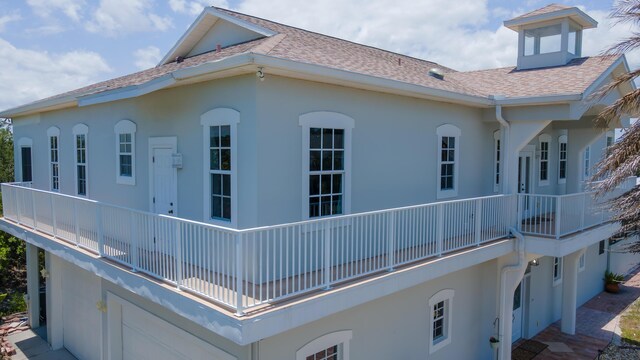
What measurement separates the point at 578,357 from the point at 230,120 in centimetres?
1124

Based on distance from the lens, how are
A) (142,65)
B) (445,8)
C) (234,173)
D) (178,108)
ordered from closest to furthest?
(234,173) → (178,108) → (445,8) → (142,65)

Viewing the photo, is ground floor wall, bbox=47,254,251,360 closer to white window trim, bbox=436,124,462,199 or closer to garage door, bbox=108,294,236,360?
garage door, bbox=108,294,236,360

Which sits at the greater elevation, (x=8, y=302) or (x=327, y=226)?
(x=327, y=226)

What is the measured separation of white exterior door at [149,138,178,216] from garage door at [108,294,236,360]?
6.82 feet

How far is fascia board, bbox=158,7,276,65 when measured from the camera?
9.08 meters

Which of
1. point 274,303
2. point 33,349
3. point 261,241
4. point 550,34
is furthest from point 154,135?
point 550,34

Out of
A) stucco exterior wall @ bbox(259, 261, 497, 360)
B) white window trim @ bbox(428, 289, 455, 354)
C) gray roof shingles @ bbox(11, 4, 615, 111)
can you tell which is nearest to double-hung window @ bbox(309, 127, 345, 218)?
gray roof shingles @ bbox(11, 4, 615, 111)

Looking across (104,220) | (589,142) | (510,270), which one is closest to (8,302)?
(104,220)

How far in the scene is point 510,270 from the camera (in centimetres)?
1086

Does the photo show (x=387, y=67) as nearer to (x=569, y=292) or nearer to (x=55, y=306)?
(x=569, y=292)

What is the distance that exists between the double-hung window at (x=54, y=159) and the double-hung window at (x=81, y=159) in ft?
4.87

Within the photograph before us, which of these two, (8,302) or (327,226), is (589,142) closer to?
(327,226)

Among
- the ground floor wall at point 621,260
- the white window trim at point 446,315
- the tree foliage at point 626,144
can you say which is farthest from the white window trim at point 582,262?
the white window trim at point 446,315

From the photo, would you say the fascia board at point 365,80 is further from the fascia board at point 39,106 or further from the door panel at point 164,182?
the fascia board at point 39,106
